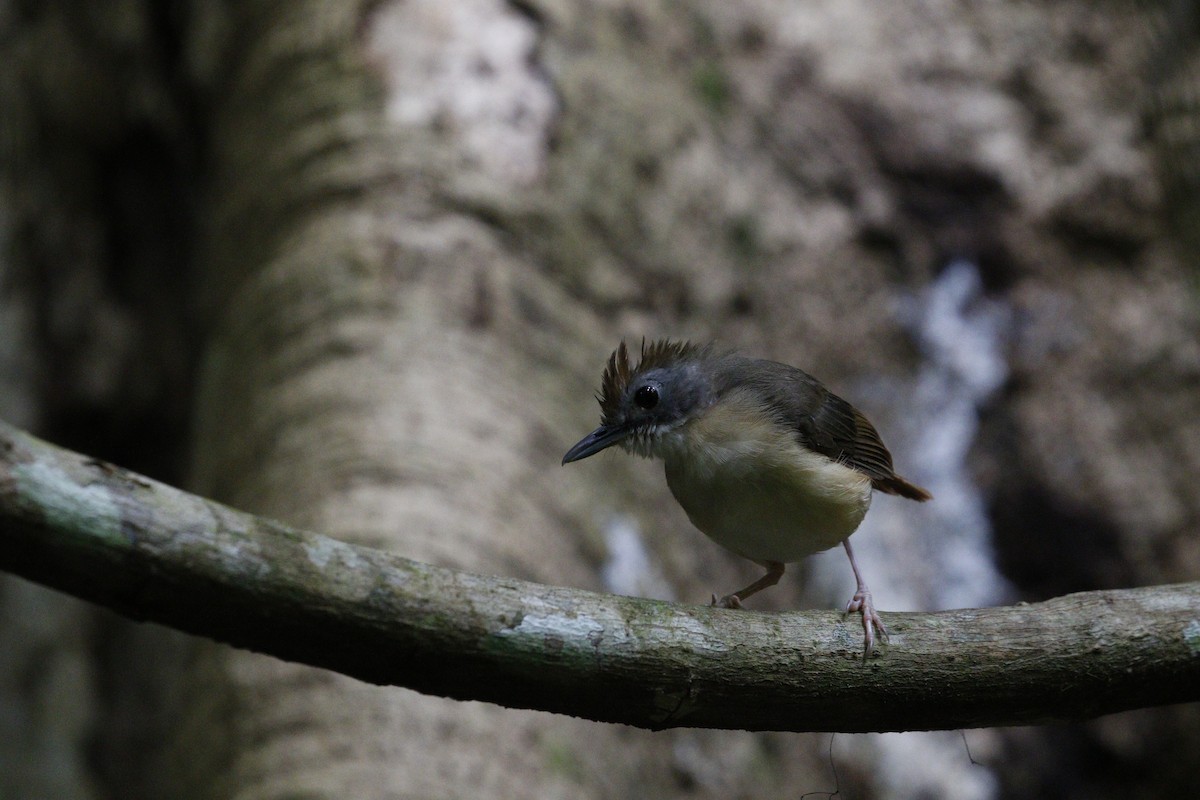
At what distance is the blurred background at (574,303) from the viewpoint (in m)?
4.95

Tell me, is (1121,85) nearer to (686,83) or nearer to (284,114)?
(686,83)

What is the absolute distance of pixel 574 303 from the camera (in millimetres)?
5895

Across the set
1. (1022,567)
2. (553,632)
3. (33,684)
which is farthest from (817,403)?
(33,684)

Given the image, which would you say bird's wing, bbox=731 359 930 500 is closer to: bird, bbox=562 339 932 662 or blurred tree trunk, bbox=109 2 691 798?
bird, bbox=562 339 932 662

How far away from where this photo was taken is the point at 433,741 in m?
3.96

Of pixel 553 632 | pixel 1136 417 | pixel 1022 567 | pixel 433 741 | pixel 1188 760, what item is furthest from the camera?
pixel 1136 417

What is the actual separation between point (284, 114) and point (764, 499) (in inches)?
174

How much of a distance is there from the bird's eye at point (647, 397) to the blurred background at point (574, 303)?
1.43 m

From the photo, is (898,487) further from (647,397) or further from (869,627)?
(869,627)

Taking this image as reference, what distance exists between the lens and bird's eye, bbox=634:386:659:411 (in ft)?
10.9

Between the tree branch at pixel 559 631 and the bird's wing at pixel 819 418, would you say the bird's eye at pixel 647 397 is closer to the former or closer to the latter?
the bird's wing at pixel 819 418

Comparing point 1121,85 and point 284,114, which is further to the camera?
point 1121,85

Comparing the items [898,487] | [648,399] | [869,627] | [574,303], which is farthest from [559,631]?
[574,303]

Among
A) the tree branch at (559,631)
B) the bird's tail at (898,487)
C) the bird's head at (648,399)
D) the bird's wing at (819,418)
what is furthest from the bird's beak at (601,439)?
the tree branch at (559,631)
